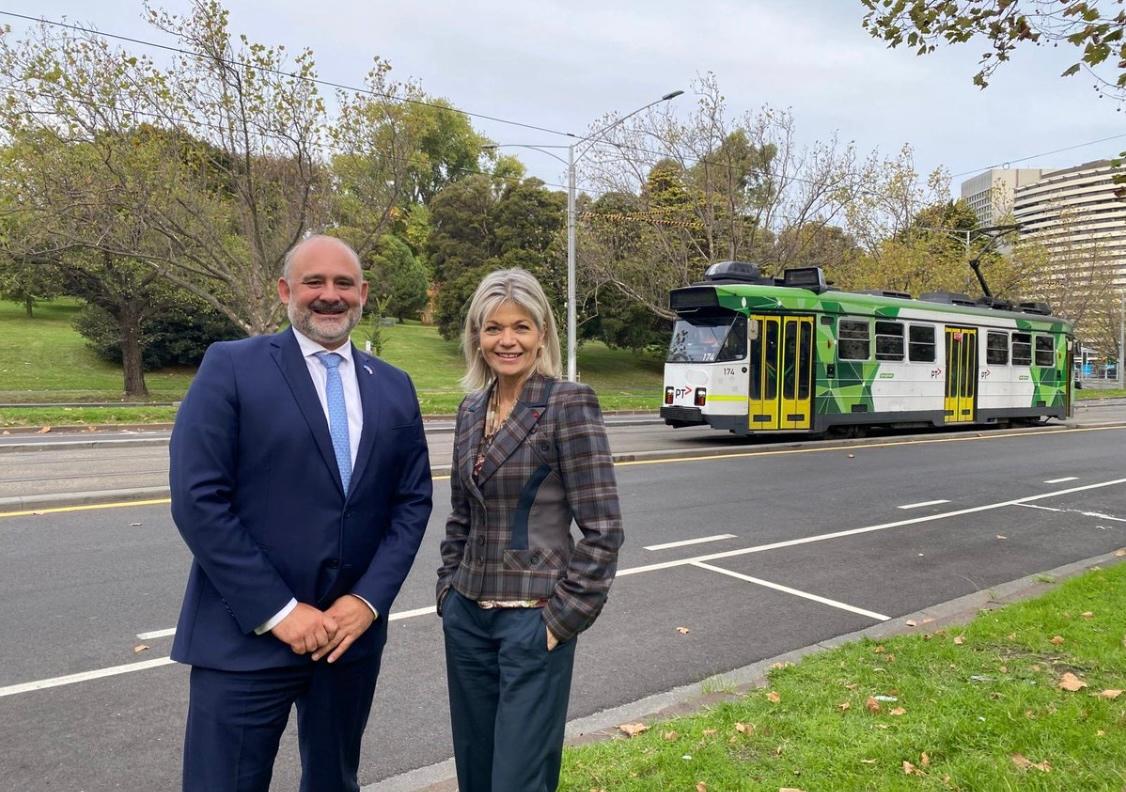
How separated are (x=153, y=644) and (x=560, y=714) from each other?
3673 mm

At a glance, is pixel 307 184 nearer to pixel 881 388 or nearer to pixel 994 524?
pixel 881 388

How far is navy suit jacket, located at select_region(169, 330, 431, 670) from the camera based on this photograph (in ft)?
7.04

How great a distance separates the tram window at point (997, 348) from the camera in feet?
71.5

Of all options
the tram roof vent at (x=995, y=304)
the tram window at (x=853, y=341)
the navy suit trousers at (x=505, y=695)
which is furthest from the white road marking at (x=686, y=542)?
the tram roof vent at (x=995, y=304)

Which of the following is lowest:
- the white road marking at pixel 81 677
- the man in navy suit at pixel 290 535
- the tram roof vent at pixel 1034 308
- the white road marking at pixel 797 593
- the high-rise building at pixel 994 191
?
Result: the white road marking at pixel 797 593

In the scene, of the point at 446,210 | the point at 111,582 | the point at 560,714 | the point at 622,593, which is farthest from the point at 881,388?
the point at 446,210

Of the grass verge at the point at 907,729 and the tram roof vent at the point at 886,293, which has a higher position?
the tram roof vent at the point at 886,293

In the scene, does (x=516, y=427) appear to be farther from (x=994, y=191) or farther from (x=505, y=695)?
(x=994, y=191)

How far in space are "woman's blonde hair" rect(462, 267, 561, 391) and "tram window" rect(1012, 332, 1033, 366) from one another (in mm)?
23557

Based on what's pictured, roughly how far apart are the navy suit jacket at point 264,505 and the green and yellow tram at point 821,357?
14.3 metres

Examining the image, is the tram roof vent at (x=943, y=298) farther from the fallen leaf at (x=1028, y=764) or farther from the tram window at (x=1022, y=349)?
the fallen leaf at (x=1028, y=764)

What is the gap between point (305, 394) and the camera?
230cm

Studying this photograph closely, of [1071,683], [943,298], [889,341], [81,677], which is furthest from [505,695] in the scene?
[943,298]

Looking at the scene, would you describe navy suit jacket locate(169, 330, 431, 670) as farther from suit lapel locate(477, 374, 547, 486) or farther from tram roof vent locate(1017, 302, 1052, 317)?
tram roof vent locate(1017, 302, 1052, 317)
